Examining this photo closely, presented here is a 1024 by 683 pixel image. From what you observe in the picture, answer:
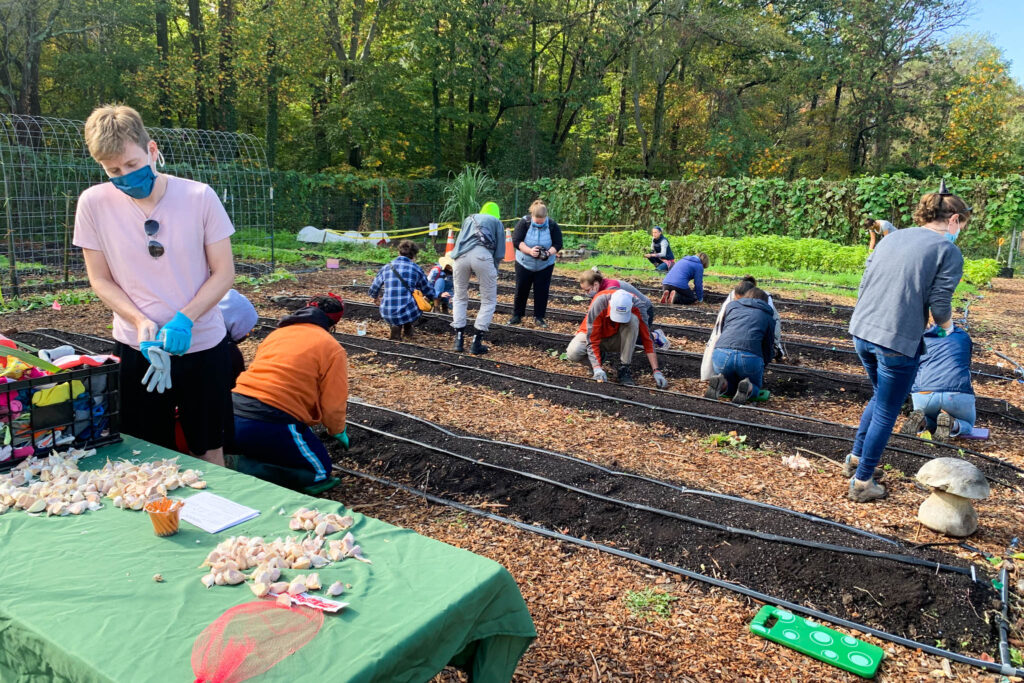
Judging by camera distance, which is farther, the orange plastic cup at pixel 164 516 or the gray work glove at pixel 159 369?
the gray work glove at pixel 159 369

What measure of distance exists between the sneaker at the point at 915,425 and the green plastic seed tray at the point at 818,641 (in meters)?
2.75

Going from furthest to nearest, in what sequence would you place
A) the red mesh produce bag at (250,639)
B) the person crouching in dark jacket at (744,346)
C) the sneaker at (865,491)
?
the person crouching in dark jacket at (744,346)
the sneaker at (865,491)
the red mesh produce bag at (250,639)

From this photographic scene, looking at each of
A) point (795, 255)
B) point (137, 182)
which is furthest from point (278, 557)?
point (795, 255)

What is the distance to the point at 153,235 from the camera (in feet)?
8.16

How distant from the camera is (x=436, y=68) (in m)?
24.9

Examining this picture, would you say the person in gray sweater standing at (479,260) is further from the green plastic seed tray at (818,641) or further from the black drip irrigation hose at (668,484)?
the green plastic seed tray at (818,641)

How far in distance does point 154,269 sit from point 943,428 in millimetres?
5102

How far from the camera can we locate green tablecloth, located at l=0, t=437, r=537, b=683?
4.50 feet

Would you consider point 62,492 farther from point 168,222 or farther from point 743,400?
point 743,400

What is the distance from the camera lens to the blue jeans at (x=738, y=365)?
5.66m

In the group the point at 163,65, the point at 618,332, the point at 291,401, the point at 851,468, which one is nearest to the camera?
the point at 291,401

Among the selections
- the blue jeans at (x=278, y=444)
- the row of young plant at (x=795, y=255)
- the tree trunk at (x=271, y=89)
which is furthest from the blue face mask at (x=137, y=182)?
the tree trunk at (x=271, y=89)

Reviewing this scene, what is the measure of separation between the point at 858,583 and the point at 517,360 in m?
4.62

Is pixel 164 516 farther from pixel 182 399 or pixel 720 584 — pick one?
pixel 720 584
